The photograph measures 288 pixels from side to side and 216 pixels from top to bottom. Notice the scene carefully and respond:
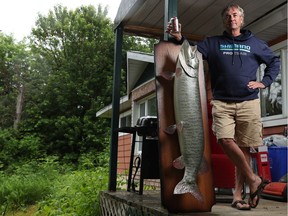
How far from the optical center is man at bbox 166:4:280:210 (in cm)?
Result: 250

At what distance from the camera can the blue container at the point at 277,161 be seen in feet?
13.4

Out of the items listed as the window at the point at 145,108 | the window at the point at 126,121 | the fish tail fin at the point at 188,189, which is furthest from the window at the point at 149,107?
the fish tail fin at the point at 188,189

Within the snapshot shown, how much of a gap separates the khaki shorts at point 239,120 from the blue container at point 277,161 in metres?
1.70

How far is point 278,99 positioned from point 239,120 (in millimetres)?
2750

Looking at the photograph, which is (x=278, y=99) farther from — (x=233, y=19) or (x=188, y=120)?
(x=188, y=120)

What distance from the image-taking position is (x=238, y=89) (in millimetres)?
2533

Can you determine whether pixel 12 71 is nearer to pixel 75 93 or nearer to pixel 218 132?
pixel 75 93

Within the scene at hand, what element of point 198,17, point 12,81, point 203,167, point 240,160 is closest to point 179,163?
point 203,167

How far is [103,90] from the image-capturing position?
20.3 metres

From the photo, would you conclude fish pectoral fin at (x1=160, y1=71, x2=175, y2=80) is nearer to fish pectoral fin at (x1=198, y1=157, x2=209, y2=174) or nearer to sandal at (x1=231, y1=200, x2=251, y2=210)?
fish pectoral fin at (x1=198, y1=157, x2=209, y2=174)

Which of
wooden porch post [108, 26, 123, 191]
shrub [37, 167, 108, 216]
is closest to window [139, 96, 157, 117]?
shrub [37, 167, 108, 216]

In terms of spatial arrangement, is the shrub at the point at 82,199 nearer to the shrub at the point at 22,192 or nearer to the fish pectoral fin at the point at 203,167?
the shrub at the point at 22,192

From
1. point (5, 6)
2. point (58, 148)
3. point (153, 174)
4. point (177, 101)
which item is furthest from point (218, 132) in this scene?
point (5, 6)

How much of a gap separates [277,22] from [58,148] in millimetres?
16304
